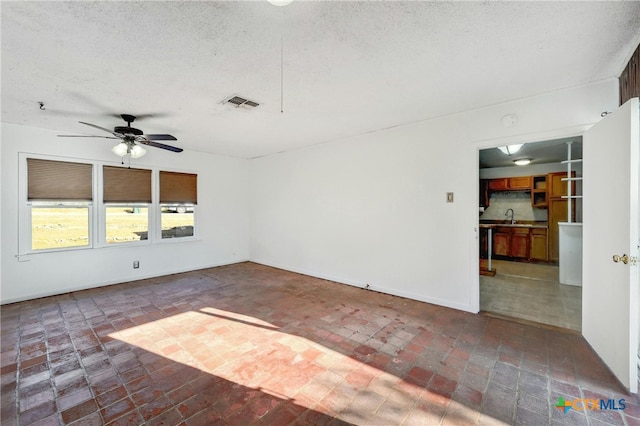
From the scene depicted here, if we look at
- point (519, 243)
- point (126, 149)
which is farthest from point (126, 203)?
point (519, 243)

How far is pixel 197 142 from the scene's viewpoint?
4992mm

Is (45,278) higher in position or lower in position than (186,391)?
higher

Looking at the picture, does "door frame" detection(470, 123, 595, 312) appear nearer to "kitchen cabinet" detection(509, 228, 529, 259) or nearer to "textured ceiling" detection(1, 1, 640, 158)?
"textured ceiling" detection(1, 1, 640, 158)

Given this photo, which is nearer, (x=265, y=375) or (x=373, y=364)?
(x=265, y=375)

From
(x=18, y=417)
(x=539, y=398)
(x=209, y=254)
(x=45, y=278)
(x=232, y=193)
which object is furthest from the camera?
(x=232, y=193)

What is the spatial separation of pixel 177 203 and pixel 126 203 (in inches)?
34.9

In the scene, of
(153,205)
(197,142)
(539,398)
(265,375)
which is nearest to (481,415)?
(539,398)

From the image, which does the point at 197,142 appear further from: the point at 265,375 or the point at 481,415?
the point at 481,415

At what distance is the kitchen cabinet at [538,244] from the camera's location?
6.17 meters

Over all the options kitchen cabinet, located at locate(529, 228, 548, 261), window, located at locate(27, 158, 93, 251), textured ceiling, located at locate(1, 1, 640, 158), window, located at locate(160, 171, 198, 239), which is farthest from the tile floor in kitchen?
window, located at locate(27, 158, 93, 251)

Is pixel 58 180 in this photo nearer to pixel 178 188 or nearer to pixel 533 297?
pixel 178 188

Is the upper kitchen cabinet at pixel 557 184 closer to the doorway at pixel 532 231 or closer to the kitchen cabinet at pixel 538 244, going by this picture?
the doorway at pixel 532 231

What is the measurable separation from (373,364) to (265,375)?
0.93 m

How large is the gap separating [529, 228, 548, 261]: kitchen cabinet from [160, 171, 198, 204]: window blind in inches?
316
